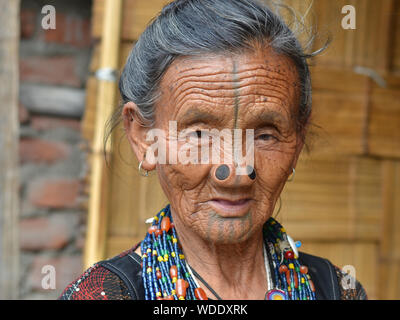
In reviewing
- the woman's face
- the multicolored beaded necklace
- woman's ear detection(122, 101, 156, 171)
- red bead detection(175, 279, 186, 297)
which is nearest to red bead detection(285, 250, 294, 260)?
the multicolored beaded necklace

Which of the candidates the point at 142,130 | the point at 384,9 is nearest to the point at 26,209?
the point at 142,130

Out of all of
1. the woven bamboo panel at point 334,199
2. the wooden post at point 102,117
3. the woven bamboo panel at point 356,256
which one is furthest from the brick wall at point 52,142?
the woven bamboo panel at point 356,256

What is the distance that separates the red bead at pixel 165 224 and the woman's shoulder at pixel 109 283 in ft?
0.46

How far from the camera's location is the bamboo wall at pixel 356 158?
3.07 meters

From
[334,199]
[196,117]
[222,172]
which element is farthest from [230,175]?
[334,199]

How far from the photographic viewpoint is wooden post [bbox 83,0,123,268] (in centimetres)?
268

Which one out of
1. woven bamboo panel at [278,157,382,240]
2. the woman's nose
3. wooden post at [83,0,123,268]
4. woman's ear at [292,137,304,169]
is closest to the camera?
the woman's nose

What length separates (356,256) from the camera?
3.23 metres

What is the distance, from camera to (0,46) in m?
2.69

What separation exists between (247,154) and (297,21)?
0.52 meters

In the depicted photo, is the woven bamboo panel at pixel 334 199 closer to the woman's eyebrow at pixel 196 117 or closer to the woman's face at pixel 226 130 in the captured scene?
the woman's face at pixel 226 130

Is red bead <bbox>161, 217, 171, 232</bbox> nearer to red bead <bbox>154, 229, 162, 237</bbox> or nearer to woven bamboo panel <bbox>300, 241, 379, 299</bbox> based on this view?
red bead <bbox>154, 229, 162, 237</bbox>

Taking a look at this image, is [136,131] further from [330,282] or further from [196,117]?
[330,282]

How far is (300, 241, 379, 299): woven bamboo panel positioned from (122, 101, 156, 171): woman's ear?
5.68 feet
